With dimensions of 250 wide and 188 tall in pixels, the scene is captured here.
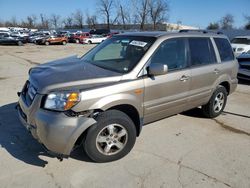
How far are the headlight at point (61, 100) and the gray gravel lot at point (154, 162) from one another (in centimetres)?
87

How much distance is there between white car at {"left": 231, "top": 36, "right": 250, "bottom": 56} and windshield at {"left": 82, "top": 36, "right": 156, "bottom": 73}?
478 inches

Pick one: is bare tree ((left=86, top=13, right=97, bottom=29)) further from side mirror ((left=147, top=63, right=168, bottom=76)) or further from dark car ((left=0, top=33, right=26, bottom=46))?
side mirror ((left=147, top=63, right=168, bottom=76))

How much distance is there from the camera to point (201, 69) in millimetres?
4367

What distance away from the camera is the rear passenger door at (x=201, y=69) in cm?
429

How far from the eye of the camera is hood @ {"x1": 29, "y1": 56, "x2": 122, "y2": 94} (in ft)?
10.1

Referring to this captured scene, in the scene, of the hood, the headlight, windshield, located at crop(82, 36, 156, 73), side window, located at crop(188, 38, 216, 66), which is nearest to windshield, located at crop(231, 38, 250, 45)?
side window, located at crop(188, 38, 216, 66)

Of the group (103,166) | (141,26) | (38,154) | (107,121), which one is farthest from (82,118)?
(141,26)

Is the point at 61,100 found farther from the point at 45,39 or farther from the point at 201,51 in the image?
the point at 45,39

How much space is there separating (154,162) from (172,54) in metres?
1.74

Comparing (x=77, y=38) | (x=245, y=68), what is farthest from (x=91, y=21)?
(x=245, y=68)

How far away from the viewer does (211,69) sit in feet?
15.0

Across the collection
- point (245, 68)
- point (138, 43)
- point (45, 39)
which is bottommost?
point (45, 39)

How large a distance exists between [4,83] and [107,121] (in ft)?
20.7

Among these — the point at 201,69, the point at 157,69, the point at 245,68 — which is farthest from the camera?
the point at 245,68
